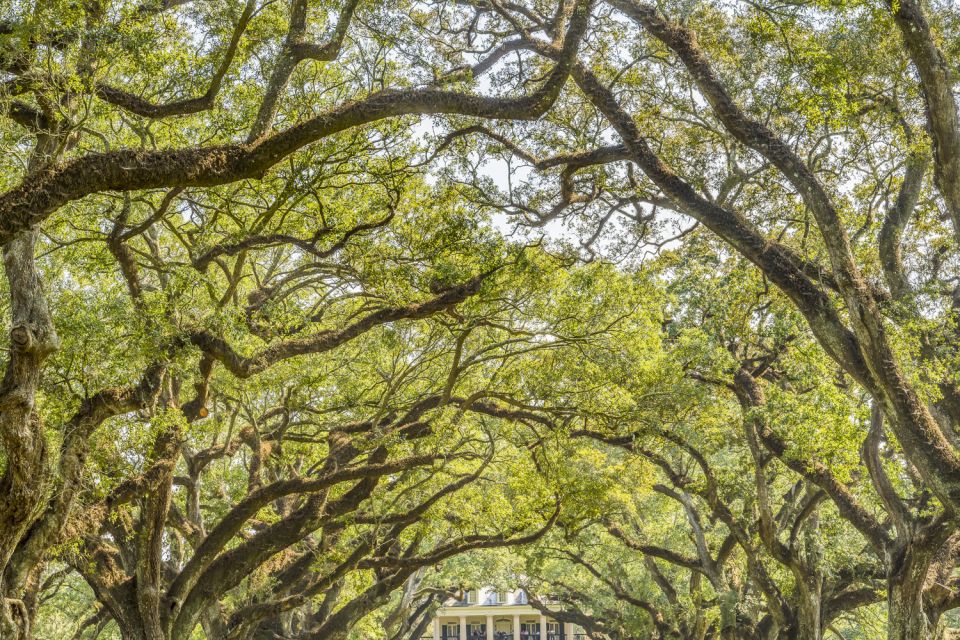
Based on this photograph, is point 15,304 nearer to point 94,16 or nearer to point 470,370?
point 94,16

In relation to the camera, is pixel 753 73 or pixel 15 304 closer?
pixel 15 304

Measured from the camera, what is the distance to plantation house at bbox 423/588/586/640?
5022cm

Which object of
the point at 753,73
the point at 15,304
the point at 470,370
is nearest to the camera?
the point at 15,304

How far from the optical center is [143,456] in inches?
406

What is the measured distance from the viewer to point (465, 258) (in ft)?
32.3

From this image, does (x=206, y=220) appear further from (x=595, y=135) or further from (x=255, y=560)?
(x=595, y=135)

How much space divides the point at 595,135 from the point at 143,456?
693 centimetres

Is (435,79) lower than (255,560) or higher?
higher

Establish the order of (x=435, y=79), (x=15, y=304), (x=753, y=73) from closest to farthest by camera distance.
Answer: (x=15, y=304)
(x=435, y=79)
(x=753, y=73)

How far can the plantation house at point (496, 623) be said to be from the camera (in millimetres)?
50219

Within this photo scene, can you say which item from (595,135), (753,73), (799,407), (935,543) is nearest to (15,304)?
(595,135)

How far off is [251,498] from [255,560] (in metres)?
0.95

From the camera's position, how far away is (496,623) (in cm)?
5234

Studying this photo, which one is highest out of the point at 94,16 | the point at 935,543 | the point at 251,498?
Answer: the point at 94,16
